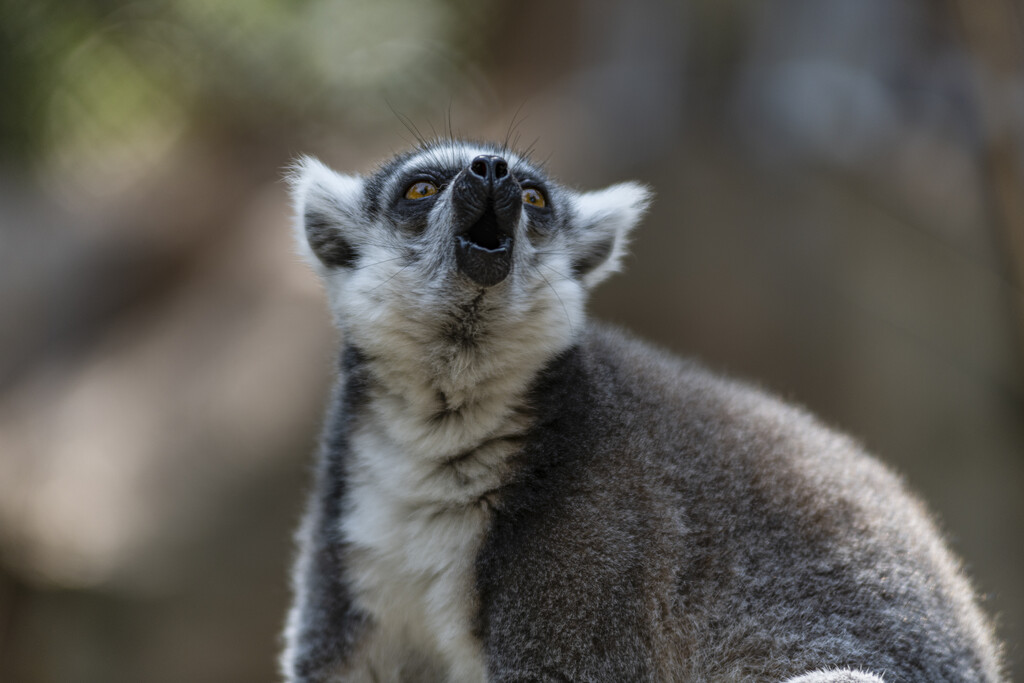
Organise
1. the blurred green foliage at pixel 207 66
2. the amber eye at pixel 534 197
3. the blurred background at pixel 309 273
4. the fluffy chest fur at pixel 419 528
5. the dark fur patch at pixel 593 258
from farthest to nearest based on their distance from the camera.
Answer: the blurred green foliage at pixel 207 66
the blurred background at pixel 309 273
the dark fur patch at pixel 593 258
the amber eye at pixel 534 197
the fluffy chest fur at pixel 419 528

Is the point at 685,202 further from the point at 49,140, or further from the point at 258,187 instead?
the point at 49,140

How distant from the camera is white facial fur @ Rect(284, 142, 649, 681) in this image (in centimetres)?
351

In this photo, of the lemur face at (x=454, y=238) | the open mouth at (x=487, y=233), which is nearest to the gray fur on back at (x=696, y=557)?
the lemur face at (x=454, y=238)

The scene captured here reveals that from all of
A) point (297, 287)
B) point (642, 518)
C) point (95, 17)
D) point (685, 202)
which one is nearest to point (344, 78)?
point (95, 17)

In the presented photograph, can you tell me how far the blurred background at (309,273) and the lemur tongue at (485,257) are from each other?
4.42m

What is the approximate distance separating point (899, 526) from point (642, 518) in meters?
1.20

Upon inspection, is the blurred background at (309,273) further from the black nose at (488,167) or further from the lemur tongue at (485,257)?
the black nose at (488,167)

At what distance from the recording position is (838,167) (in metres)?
9.36

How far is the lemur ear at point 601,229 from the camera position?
13.8 feet

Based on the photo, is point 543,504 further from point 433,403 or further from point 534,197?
point 534,197

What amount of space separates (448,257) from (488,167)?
15.7 inches

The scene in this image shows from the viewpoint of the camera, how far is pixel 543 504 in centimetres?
337

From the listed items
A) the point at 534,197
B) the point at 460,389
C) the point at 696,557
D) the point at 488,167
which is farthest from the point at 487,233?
the point at 696,557

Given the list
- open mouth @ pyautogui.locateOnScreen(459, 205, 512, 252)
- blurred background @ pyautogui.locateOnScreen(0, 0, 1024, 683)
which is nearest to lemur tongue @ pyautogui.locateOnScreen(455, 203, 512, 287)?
open mouth @ pyautogui.locateOnScreen(459, 205, 512, 252)
